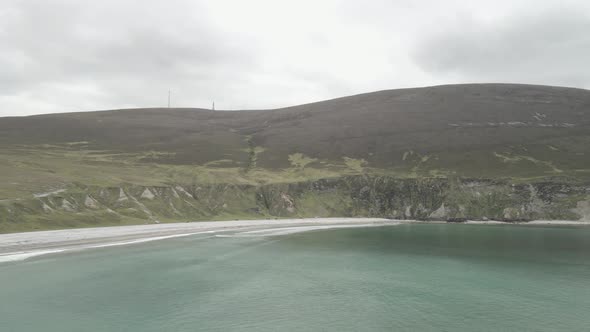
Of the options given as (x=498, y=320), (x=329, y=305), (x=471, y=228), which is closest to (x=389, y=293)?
(x=329, y=305)

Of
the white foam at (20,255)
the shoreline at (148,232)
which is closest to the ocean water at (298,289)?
the white foam at (20,255)

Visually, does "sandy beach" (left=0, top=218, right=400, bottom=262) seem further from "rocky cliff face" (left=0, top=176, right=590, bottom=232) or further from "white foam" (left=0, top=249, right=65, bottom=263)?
"rocky cliff face" (left=0, top=176, right=590, bottom=232)

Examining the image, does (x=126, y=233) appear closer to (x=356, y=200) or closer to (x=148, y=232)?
(x=148, y=232)

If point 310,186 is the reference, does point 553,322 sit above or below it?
below

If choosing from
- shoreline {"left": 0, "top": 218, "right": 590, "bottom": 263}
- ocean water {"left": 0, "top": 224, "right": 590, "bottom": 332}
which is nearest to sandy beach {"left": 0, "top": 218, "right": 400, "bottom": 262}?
shoreline {"left": 0, "top": 218, "right": 590, "bottom": 263}

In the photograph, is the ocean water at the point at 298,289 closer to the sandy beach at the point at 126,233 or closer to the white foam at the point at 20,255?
the white foam at the point at 20,255

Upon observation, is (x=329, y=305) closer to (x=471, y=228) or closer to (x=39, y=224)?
(x=39, y=224)
